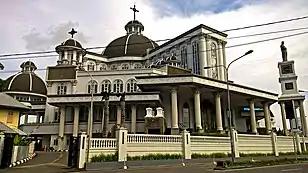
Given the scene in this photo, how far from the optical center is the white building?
118ft

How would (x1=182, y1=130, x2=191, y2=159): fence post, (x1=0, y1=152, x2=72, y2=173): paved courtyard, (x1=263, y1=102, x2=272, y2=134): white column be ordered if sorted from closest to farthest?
(x1=0, y1=152, x2=72, y2=173): paved courtyard, (x1=182, y1=130, x2=191, y2=159): fence post, (x1=263, y1=102, x2=272, y2=134): white column

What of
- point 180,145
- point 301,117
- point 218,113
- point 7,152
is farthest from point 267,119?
point 7,152

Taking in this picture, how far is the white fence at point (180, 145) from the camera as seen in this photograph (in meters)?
20.0

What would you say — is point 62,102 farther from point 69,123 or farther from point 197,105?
point 197,105

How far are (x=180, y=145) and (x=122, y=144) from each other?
5.64 metres

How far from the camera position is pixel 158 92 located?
3772 centimetres

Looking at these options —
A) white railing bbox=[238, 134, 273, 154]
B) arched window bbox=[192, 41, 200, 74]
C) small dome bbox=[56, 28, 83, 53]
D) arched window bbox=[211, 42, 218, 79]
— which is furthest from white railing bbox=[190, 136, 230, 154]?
small dome bbox=[56, 28, 83, 53]

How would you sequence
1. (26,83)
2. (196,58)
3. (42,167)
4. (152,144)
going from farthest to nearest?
(26,83), (196,58), (152,144), (42,167)

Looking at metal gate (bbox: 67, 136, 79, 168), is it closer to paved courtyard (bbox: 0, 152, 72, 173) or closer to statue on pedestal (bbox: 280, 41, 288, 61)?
paved courtyard (bbox: 0, 152, 72, 173)

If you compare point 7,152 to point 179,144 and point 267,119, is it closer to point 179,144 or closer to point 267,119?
point 179,144

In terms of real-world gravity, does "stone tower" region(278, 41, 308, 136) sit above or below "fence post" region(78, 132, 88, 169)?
above

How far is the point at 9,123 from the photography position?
29.6 m

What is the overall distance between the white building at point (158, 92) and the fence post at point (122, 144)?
1096 centimetres

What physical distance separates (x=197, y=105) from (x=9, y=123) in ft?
68.8
